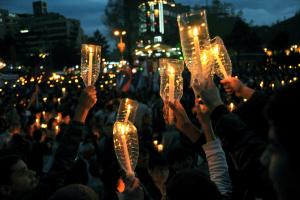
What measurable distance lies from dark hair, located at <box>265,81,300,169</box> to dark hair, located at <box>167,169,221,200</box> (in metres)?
1.05

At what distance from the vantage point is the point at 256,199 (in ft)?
8.42

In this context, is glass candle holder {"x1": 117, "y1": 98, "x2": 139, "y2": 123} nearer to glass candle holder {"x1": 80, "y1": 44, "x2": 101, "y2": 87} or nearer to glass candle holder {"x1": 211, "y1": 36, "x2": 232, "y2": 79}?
glass candle holder {"x1": 80, "y1": 44, "x2": 101, "y2": 87}

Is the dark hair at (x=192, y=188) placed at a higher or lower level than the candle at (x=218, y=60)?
lower

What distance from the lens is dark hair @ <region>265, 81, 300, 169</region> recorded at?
136 cm

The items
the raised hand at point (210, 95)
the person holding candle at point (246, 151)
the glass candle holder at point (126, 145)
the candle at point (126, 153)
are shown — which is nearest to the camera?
the person holding candle at point (246, 151)

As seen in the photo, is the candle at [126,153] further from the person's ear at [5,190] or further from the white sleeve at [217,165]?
the person's ear at [5,190]

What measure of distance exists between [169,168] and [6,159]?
2.04 m

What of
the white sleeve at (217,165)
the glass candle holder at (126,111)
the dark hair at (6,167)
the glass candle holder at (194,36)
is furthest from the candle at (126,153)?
the dark hair at (6,167)

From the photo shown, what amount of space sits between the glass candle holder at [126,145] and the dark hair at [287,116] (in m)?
1.88

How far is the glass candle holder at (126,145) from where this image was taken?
325cm

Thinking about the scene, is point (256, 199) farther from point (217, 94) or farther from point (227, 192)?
point (217, 94)

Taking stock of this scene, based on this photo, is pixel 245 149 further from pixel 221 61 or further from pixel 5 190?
pixel 5 190

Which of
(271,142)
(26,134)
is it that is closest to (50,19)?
(26,134)

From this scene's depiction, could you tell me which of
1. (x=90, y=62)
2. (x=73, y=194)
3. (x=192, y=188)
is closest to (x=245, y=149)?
(x=192, y=188)
